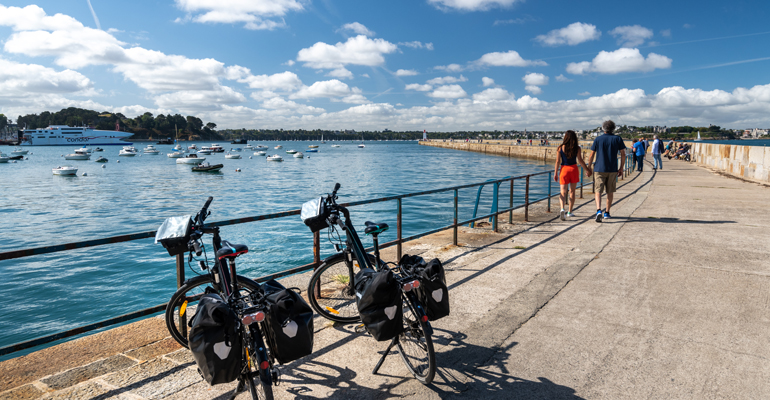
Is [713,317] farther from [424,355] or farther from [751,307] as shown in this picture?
[424,355]

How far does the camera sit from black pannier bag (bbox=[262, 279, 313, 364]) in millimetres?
2600

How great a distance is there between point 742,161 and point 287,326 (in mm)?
23646

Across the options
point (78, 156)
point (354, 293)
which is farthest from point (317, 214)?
point (78, 156)

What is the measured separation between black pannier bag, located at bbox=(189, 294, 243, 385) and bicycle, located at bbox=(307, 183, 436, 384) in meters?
1.15

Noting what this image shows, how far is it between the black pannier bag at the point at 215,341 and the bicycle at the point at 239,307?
0.10 metres

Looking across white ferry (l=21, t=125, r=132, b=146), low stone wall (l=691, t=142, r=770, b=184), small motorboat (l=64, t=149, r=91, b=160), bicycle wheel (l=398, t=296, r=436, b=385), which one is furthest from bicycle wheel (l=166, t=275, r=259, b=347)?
white ferry (l=21, t=125, r=132, b=146)

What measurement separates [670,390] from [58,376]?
4.50m

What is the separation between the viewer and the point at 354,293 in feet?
13.8

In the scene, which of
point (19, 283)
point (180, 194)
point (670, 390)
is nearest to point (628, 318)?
point (670, 390)

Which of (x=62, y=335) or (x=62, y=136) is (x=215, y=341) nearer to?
(x=62, y=335)

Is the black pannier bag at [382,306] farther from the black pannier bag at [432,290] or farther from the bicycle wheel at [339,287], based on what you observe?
the bicycle wheel at [339,287]

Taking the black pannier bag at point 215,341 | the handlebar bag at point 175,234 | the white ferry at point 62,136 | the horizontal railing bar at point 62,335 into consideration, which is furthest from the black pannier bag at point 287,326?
the white ferry at point 62,136

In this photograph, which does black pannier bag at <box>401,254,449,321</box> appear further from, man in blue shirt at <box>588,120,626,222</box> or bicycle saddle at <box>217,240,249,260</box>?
man in blue shirt at <box>588,120,626,222</box>

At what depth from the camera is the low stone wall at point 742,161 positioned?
1717 centimetres
